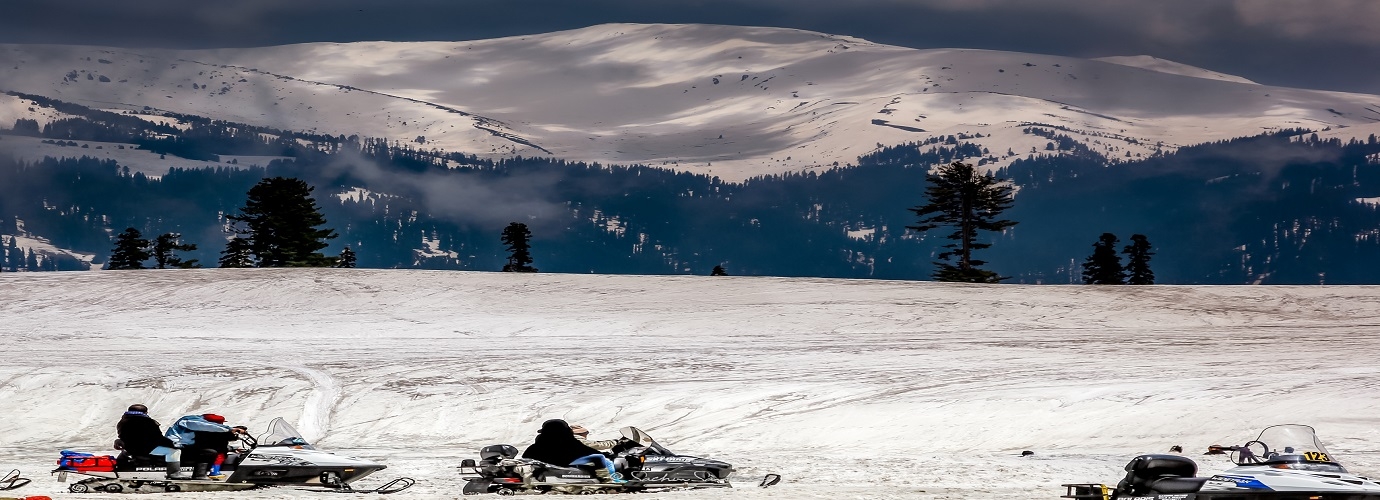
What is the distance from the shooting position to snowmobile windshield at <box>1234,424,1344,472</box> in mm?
20328

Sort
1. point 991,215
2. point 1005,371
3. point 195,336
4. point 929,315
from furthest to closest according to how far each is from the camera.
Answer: point 991,215, point 929,315, point 195,336, point 1005,371

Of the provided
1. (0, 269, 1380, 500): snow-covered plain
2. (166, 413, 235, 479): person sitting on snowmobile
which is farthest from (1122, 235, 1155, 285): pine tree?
(166, 413, 235, 479): person sitting on snowmobile

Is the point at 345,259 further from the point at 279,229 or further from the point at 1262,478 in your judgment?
the point at 1262,478

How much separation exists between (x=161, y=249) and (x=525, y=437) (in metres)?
90.5

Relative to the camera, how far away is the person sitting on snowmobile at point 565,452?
23969mm

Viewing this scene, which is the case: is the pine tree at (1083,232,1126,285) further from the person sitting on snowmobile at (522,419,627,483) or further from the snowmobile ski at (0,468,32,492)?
the snowmobile ski at (0,468,32,492)

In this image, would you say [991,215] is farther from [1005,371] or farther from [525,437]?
[525,437]

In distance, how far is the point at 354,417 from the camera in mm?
32875

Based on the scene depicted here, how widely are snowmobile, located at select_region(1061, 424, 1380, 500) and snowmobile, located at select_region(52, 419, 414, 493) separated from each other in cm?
1184

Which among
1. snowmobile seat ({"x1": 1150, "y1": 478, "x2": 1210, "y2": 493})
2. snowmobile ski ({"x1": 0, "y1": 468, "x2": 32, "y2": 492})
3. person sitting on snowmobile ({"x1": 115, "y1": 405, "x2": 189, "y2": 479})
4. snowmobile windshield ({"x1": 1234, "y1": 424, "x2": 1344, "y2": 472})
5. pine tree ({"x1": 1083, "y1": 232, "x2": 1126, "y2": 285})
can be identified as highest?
pine tree ({"x1": 1083, "y1": 232, "x2": 1126, "y2": 285})

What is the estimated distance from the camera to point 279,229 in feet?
339

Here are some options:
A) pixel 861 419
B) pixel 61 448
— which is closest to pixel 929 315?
pixel 861 419

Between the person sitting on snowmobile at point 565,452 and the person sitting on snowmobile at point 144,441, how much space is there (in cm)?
585

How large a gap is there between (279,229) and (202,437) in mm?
82437
